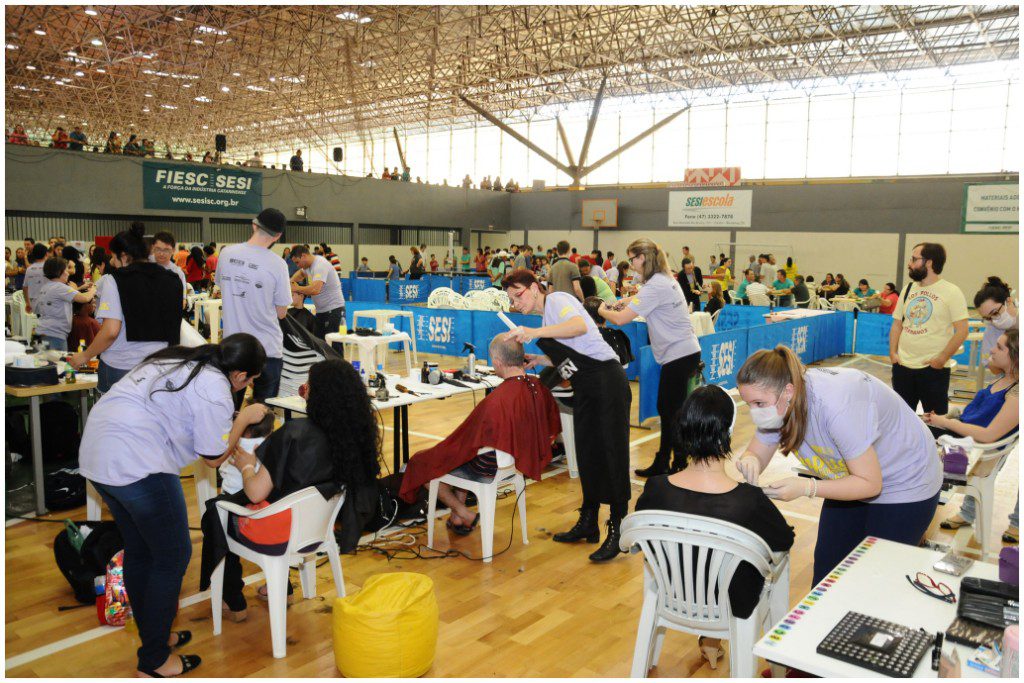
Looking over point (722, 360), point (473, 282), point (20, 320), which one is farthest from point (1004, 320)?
point (473, 282)

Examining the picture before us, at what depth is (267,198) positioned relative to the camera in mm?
19250

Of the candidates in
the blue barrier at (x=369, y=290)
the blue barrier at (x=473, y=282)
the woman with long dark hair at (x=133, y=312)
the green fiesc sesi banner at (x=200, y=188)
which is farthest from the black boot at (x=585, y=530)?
the green fiesc sesi banner at (x=200, y=188)

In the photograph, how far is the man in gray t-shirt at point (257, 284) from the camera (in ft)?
14.2

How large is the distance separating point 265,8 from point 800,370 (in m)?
18.8

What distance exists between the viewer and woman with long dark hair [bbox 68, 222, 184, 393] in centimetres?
389

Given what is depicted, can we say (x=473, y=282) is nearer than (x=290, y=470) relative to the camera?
No

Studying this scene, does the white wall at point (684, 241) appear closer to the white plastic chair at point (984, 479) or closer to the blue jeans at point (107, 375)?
the white plastic chair at point (984, 479)

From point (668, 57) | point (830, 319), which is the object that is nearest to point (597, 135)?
point (668, 57)

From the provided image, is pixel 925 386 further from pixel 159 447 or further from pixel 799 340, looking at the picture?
pixel 799 340

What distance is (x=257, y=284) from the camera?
171 inches

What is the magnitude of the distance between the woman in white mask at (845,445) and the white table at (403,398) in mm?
2449

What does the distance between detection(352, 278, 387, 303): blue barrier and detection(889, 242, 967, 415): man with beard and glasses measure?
41.1ft

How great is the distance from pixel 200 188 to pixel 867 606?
18.4 m

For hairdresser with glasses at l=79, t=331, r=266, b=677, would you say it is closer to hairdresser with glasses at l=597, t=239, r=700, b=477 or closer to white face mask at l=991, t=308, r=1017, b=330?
hairdresser with glasses at l=597, t=239, r=700, b=477
